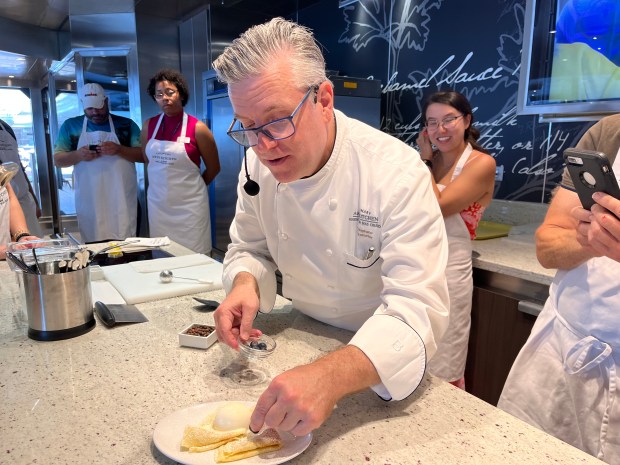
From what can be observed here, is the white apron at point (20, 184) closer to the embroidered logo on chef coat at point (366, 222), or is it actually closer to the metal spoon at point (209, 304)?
the metal spoon at point (209, 304)

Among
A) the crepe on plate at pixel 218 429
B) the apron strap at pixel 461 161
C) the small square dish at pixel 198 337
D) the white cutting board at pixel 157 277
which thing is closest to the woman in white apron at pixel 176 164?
the white cutting board at pixel 157 277

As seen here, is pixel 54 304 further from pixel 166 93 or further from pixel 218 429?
pixel 166 93

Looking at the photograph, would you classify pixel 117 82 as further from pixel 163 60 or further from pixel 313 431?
pixel 313 431

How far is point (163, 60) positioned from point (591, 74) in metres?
3.30

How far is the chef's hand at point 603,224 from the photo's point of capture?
0.82 m

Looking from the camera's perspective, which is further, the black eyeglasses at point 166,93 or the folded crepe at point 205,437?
the black eyeglasses at point 166,93

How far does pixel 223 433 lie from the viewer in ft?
2.24

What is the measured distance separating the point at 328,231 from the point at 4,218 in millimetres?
1545

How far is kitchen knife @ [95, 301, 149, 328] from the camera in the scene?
3.75 feet

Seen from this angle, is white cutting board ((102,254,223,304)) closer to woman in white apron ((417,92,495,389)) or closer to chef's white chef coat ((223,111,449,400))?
chef's white chef coat ((223,111,449,400))

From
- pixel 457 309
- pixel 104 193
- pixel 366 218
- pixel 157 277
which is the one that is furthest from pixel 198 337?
pixel 104 193

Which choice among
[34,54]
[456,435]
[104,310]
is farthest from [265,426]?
[34,54]

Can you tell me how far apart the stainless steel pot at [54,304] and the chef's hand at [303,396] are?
600mm

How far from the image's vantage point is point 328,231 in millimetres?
1023
